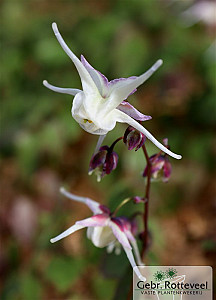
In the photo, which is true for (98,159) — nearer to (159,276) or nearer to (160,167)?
(160,167)

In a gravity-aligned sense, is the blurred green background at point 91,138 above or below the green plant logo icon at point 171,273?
above

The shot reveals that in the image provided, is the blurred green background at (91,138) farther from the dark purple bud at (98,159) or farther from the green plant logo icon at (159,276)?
the dark purple bud at (98,159)

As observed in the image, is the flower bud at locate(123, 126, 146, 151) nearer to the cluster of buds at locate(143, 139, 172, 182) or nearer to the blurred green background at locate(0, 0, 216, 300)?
the cluster of buds at locate(143, 139, 172, 182)

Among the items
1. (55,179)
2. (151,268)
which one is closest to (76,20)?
(55,179)

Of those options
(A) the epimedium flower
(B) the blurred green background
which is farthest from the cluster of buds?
(B) the blurred green background

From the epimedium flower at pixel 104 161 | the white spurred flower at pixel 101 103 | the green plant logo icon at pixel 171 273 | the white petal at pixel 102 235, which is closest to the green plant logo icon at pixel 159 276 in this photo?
the green plant logo icon at pixel 171 273
